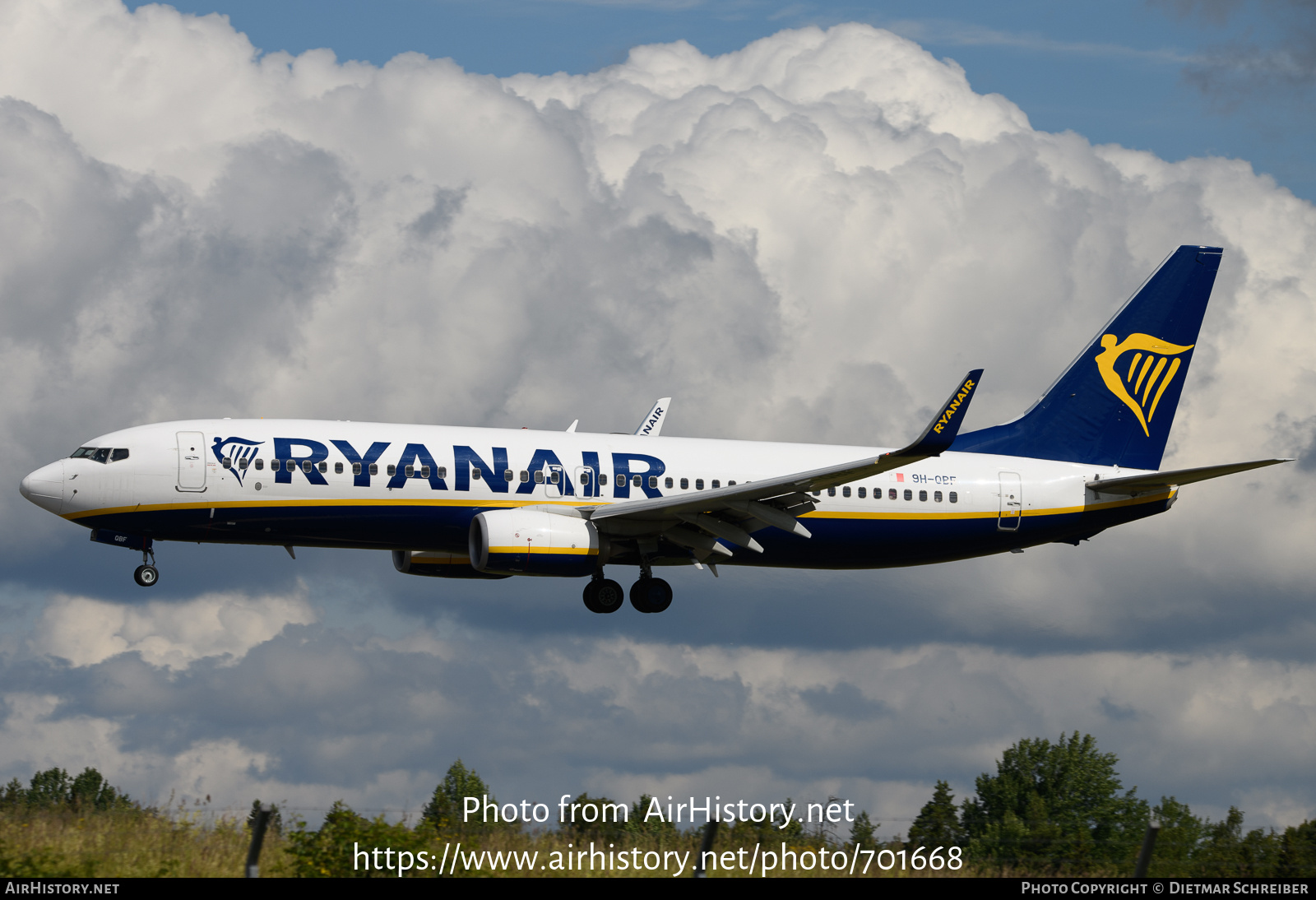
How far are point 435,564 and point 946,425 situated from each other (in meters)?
18.8

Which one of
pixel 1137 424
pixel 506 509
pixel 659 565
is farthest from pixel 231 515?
pixel 1137 424

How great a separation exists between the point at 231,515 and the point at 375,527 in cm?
385

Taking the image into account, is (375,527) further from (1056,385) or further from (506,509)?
(1056,385)

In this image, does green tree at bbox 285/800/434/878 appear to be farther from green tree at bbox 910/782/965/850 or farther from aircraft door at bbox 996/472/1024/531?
aircraft door at bbox 996/472/1024/531

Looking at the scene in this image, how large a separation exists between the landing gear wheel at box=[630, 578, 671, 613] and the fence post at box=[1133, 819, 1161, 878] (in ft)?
87.9

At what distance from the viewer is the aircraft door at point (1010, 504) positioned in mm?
47562

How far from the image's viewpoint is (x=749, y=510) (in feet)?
137

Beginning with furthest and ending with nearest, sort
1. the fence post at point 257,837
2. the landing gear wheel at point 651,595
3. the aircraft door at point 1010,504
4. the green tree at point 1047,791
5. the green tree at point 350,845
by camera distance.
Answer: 1. the green tree at point 1047,791
2. the aircraft door at point 1010,504
3. the landing gear wheel at point 651,595
4. the green tree at point 350,845
5. the fence post at point 257,837

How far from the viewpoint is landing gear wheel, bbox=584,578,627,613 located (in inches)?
1768

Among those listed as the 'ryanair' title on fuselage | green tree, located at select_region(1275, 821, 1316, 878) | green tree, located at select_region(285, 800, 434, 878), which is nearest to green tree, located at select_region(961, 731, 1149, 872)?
green tree, located at select_region(1275, 821, 1316, 878)

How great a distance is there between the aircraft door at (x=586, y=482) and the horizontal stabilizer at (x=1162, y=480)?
16.5m

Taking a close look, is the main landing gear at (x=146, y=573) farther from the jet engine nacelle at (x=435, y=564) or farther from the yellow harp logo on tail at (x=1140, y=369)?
the yellow harp logo on tail at (x=1140, y=369)

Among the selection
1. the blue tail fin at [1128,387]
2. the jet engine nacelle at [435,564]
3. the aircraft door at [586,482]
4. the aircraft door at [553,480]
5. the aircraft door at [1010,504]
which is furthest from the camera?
the blue tail fin at [1128,387]

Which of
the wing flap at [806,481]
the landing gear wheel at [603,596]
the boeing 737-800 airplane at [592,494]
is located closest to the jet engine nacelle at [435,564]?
the boeing 737-800 airplane at [592,494]
